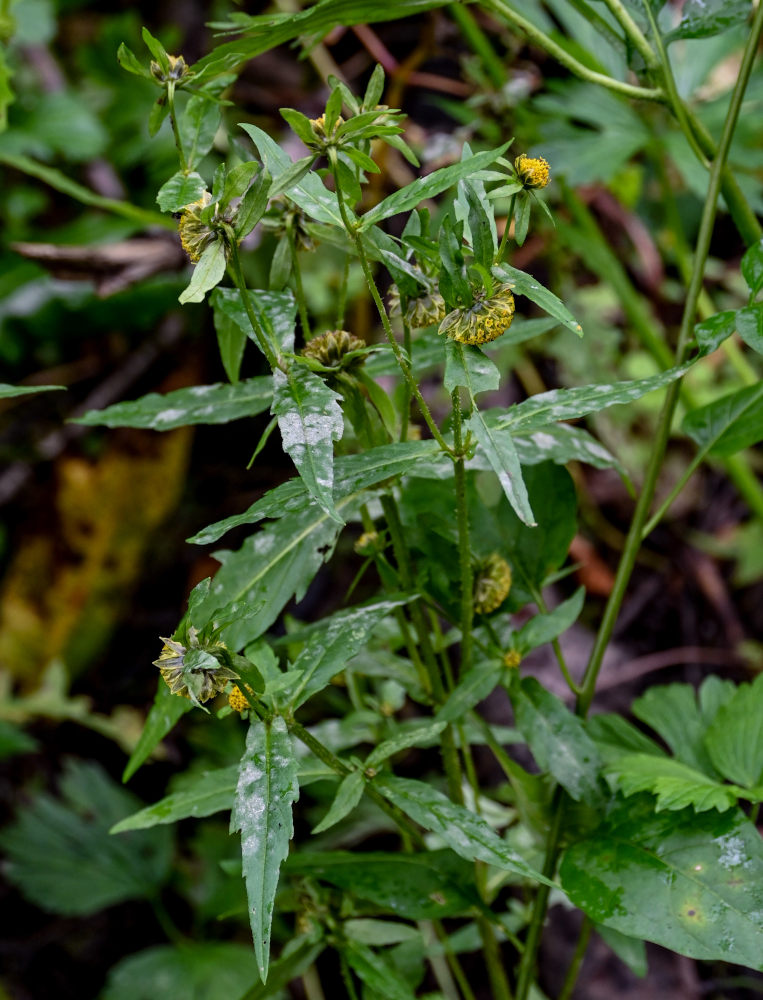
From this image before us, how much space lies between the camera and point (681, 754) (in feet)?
3.53

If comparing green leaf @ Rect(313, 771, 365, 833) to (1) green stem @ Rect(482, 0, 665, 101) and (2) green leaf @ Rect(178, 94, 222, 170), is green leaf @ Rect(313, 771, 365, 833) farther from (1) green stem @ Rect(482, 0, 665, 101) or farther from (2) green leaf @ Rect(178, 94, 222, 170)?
(1) green stem @ Rect(482, 0, 665, 101)

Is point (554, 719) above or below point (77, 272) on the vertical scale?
below

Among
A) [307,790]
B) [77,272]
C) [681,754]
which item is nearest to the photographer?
[681,754]

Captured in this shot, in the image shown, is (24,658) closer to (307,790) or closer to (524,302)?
(307,790)

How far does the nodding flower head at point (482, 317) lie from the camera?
25.5 inches

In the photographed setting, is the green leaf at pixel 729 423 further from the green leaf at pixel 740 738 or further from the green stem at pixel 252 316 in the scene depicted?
the green stem at pixel 252 316

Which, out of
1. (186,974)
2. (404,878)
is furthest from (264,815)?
(186,974)

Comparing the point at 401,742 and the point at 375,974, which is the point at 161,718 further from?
the point at 375,974

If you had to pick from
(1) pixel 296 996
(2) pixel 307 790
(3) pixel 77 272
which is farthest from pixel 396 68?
(1) pixel 296 996

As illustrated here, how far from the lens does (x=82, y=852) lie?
1.97 metres

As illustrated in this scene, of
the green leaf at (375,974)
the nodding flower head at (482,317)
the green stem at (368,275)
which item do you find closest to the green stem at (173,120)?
Result: the green stem at (368,275)

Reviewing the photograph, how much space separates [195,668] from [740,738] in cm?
68

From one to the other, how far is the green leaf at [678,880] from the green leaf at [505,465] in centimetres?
43

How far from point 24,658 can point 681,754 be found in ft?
5.89
